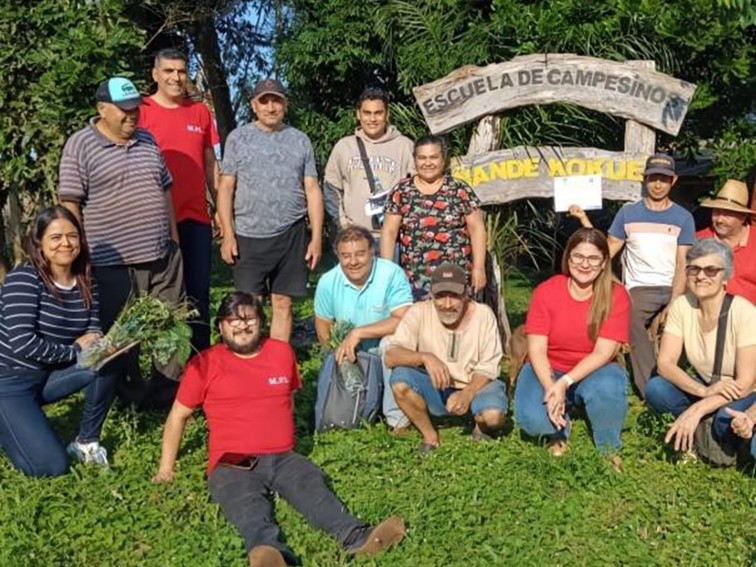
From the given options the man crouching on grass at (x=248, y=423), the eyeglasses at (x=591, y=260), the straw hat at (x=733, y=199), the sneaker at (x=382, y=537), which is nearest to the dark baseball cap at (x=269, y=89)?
the man crouching on grass at (x=248, y=423)

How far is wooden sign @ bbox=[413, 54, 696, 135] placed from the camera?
6.84 m

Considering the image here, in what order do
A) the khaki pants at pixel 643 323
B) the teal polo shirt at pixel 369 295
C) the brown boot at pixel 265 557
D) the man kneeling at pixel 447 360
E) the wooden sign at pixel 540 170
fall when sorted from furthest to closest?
the wooden sign at pixel 540 170, the khaki pants at pixel 643 323, the teal polo shirt at pixel 369 295, the man kneeling at pixel 447 360, the brown boot at pixel 265 557

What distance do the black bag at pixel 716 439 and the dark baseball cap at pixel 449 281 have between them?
146cm

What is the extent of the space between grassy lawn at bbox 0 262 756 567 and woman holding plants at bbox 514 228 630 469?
7.6 inches

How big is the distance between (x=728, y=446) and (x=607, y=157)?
2818 millimetres

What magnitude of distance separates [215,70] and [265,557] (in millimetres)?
12972

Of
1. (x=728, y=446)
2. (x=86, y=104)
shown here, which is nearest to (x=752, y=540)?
(x=728, y=446)

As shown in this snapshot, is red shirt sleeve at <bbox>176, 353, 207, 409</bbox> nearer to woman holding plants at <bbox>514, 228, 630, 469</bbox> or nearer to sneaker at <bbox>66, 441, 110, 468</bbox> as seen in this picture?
sneaker at <bbox>66, 441, 110, 468</bbox>

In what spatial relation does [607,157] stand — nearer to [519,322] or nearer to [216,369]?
[519,322]

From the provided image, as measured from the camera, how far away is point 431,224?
6.18m

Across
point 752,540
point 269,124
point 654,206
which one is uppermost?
point 269,124

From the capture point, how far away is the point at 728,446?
16.2 feet

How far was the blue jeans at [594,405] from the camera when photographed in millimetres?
5117

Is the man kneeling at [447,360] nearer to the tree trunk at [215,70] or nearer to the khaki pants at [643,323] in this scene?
the khaki pants at [643,323]
